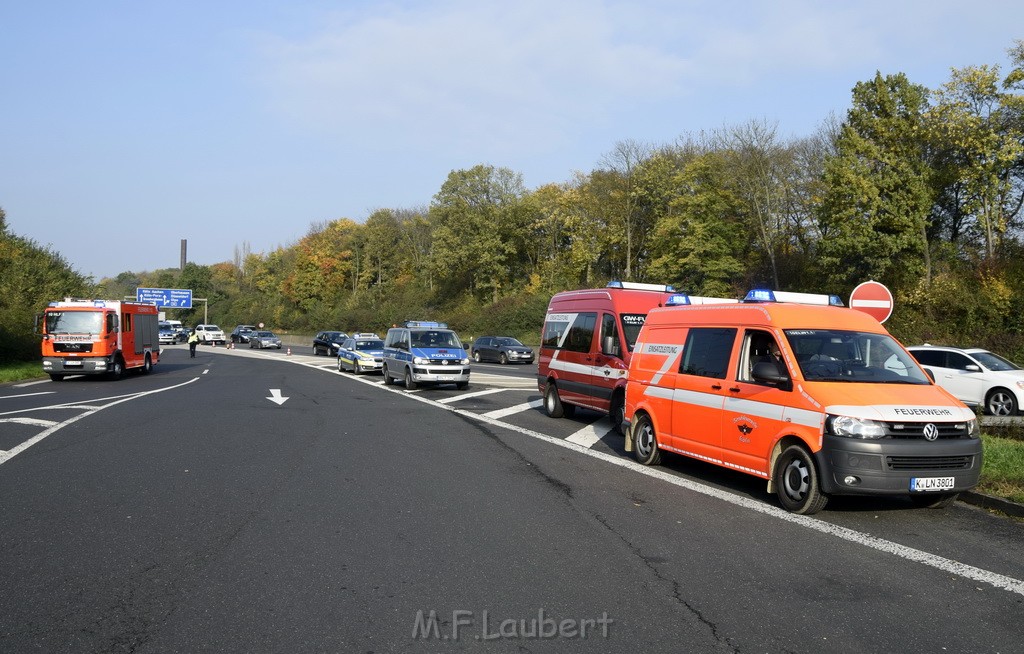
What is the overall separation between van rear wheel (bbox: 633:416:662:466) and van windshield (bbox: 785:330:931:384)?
100 inches

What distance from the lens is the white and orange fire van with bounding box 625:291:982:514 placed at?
688cm

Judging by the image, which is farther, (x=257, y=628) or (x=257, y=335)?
(x=257, y=335)

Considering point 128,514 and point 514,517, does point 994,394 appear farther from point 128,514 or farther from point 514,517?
point 128,514

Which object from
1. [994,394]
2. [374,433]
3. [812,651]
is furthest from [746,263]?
[812,651]

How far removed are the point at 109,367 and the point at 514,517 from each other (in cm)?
2403

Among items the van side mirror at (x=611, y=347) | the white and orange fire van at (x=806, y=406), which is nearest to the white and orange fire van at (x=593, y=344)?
the van side mirror at (x=611, y=347)

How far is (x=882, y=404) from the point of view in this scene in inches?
275

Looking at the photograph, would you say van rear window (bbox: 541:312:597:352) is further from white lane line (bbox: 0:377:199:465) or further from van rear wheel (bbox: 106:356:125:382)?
van rear wheel (bbox: 106:356:125:382)

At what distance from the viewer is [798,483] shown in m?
7.37

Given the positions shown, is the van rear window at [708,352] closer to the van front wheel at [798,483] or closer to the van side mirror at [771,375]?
the van side mirror at [771,375]

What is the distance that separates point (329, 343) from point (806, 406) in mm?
45166

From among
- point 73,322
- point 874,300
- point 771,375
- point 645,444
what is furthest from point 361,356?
point 771,375

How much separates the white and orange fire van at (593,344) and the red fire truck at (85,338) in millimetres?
17821

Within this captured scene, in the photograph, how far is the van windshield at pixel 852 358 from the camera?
24.9 feet
